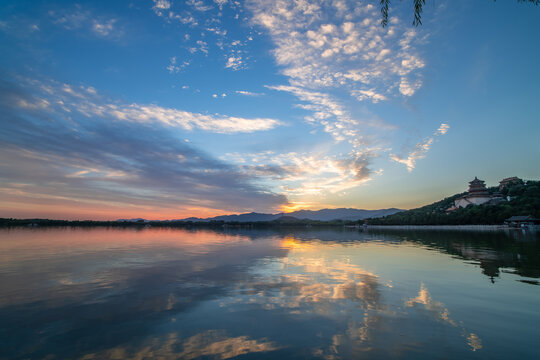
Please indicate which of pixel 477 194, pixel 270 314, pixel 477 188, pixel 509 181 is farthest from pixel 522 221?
pixel 270 314

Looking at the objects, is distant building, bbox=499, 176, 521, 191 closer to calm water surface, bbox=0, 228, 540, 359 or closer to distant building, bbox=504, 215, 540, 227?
distant building, bbox=504, 215, 540, 227

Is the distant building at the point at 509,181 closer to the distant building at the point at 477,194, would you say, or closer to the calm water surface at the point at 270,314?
the distant building at the point at 477,194

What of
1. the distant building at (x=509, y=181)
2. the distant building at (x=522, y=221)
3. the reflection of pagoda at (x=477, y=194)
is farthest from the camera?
the distant building at (x=509, y=181)

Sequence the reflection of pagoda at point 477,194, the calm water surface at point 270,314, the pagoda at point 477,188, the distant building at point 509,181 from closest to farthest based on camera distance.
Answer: the calm water surface at point 270,314 → the reflection of pagoda at point 477,194 → the pagoda at point 477,188 → the distant building at point 509,181

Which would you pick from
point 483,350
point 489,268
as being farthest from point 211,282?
point 489,268

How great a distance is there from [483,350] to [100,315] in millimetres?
12709

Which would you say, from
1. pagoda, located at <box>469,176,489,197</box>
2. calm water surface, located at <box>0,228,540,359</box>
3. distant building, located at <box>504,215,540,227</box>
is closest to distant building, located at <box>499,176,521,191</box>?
pagoda, located at <box>469,176,489,197</box>

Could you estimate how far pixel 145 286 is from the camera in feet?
46.1

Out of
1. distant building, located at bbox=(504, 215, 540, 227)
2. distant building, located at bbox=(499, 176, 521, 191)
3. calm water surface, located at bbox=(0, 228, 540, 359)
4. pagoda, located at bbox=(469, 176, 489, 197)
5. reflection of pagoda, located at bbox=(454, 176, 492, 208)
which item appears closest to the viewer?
calm water surface, located at bbox=(0, 228, 540, 359)

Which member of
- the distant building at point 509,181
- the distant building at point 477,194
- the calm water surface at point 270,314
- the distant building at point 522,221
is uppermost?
the distant building at point 509,181

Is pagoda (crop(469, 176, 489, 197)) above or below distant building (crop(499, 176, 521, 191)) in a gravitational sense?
below

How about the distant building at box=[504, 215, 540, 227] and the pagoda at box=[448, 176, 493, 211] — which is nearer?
the distant building at box=[504, 215, 540, 227]

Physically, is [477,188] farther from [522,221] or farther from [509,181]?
[522,221]

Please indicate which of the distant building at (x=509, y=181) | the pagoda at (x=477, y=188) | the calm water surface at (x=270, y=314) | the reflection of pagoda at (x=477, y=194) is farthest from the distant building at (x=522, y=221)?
the calm water surface at (x=270, y=314)
